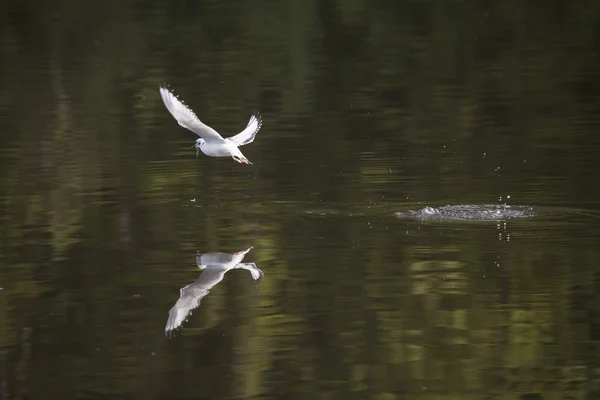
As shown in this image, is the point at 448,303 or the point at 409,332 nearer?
the point at 409,332

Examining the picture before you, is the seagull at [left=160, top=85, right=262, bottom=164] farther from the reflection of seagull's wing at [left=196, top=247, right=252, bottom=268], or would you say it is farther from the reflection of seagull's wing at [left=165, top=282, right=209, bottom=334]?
the reflection of seagull's wing at [left=165, top=282, right=209, bottom=334]

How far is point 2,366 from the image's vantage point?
908cm

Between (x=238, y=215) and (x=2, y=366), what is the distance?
489 cm

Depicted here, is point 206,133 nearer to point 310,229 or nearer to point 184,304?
point 310,229

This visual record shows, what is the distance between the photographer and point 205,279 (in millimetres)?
11102

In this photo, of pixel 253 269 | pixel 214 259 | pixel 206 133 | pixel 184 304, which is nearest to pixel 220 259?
pixel 214 259

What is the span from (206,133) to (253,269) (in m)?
2.22

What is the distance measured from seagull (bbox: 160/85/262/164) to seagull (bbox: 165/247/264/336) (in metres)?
1.30

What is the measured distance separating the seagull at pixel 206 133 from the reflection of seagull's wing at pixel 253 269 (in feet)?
5.14

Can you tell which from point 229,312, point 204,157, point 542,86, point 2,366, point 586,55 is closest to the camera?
point 2,366

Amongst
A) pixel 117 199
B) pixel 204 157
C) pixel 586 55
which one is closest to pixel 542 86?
pixel 586 55

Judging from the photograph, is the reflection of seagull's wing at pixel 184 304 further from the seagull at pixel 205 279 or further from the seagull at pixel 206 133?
the seagull at pixel 206 133

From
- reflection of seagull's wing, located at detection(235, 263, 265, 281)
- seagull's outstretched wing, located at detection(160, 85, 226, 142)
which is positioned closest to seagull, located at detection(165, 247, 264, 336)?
reflection of seagull's wing, located at detection(235, 263, 265, 281)

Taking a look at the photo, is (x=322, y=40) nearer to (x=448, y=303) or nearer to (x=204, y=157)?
(x=204, y=157)
